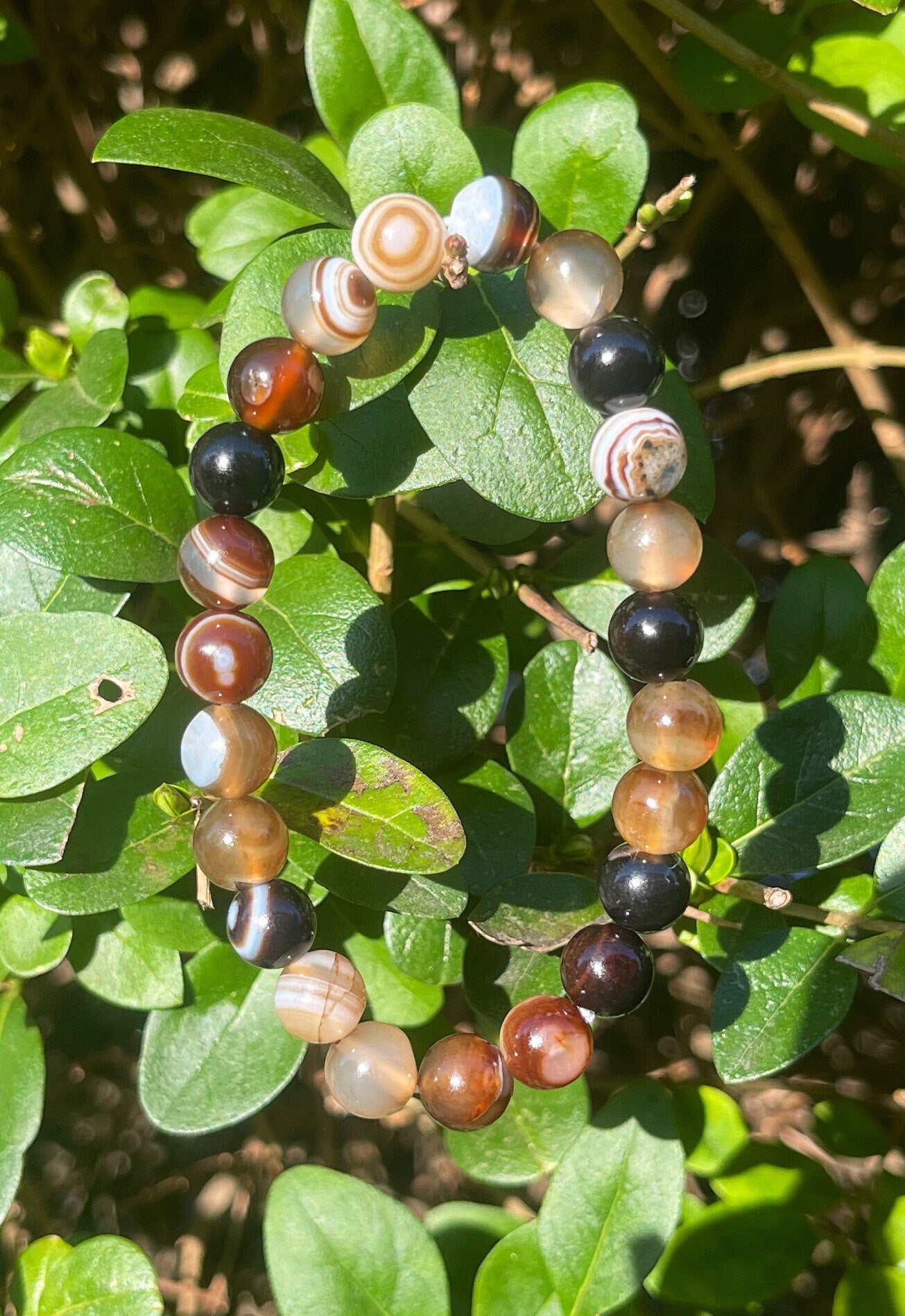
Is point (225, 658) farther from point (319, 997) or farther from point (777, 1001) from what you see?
point (777, 1001)

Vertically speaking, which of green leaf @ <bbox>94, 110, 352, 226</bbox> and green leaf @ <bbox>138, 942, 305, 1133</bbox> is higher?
green leaf @ <bbox>94, 110, 352, 226</bbox>

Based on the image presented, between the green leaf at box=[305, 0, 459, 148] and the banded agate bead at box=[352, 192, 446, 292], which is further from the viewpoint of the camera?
the green leaf at box=[305, 0, 459, 148]

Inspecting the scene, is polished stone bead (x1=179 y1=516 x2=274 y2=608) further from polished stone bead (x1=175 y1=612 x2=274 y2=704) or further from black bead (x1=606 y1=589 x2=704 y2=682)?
black bead (x1=606 y1=589 x2=704 y2=682)

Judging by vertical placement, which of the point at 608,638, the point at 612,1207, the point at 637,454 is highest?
the point at 637,454

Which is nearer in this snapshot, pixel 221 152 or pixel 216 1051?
pixel 221 152

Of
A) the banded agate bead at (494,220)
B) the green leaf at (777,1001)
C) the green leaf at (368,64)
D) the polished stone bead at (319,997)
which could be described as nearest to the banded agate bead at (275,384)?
the banded agate bead at (494,220)

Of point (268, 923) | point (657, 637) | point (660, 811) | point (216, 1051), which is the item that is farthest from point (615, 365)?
point (216, 1051)

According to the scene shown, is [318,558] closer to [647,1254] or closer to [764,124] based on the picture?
[647,1254]

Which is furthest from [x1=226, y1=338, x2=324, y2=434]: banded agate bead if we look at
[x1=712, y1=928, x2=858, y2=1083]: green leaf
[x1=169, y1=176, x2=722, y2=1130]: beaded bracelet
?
[x1=712, y1=928, x2=858, y2=1083]: green leaf
